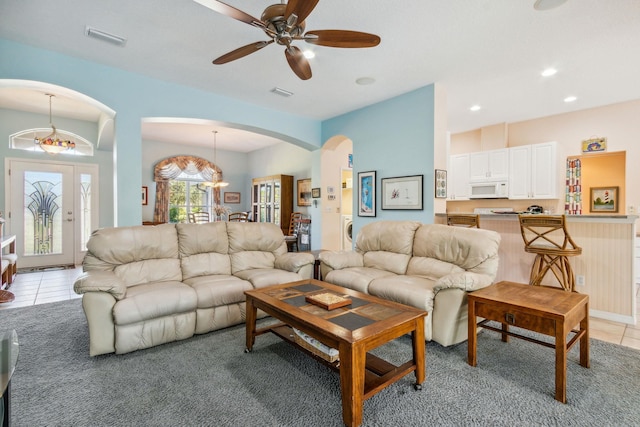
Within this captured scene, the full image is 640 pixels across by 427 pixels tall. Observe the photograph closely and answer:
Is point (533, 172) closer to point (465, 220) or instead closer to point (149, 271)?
point (465, 220)

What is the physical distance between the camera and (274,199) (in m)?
7.71

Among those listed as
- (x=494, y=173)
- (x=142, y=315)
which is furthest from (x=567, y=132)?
(x=142, y=315)

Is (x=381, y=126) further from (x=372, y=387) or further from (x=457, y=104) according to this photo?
(x=372, y=387)

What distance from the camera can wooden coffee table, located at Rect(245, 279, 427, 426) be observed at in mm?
1557

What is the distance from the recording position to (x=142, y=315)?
7.92 ft

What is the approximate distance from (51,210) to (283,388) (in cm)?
638

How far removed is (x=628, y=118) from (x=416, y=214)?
12.1 feet

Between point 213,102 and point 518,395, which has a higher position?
point 213,102

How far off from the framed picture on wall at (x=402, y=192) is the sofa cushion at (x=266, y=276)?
199 centimetres

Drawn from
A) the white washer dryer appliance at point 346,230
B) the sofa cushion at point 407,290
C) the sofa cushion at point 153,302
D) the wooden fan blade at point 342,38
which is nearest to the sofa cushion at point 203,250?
the sofa cushion at point 153,302

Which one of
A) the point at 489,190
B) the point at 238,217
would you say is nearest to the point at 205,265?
the point at 238,217

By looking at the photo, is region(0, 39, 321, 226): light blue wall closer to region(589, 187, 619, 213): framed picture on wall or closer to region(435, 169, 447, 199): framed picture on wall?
region(435, 169, 447, 199): framed picture on wall

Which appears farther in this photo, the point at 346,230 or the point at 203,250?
the point at 346,230

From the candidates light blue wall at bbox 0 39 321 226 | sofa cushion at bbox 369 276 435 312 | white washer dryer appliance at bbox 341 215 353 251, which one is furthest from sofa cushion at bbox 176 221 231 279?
white washer dryer appliance at bbox 341 215 353 251
